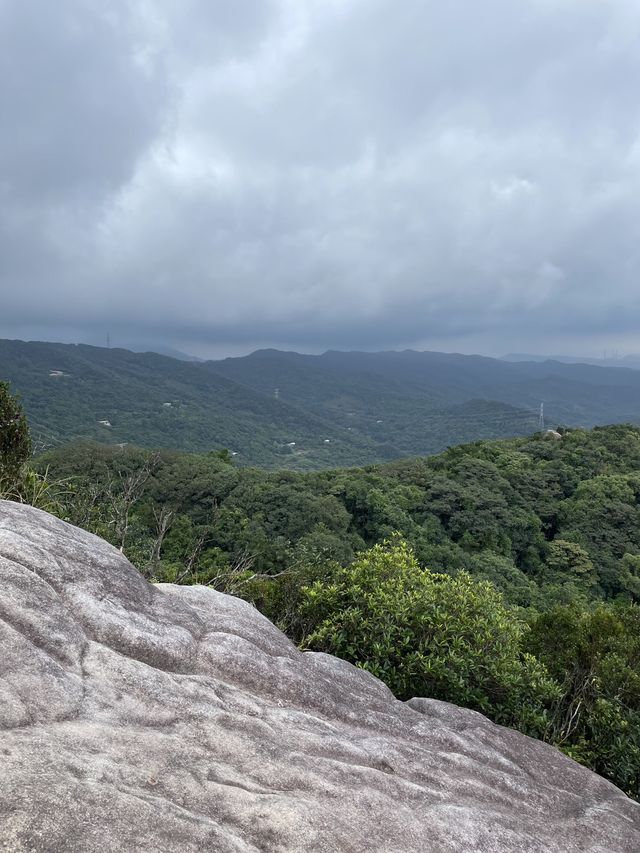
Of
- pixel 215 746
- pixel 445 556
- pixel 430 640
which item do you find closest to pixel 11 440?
pixel 215 746

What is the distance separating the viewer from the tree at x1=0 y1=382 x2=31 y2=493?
571 inches

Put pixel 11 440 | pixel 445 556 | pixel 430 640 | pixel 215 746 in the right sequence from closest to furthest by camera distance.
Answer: pixel 215 746
pixel 430 640
pixel 11 440
pixel 445 556

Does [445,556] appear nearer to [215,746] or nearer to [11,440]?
[11,440]

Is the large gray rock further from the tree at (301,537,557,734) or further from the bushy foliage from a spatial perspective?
the bushy foliage

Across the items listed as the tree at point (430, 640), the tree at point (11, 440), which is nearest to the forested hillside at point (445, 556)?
the tree at point (430, 640)

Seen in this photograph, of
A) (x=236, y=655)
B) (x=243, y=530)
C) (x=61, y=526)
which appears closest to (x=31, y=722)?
(x=236, y=655)

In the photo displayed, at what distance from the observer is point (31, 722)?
5.95m

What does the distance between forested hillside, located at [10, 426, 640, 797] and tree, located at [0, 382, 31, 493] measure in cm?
81

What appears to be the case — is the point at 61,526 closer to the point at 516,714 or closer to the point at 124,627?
the point at 124,627

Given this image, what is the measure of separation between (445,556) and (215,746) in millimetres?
48184

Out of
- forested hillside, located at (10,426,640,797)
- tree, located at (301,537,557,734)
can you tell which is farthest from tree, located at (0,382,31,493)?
tree, located at (301,537,557,734)

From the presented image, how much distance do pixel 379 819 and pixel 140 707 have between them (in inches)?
132

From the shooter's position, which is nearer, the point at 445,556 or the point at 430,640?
the point at 430,640

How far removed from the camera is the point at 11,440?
15188 millimetres
